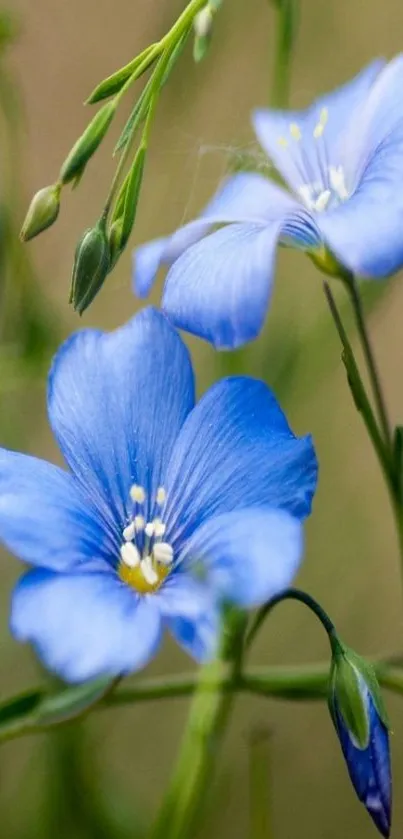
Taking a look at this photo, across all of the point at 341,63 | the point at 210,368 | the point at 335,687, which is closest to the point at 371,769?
the point at 335,687

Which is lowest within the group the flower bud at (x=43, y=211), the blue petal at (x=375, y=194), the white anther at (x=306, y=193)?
the white anther at (x=306, y=193)

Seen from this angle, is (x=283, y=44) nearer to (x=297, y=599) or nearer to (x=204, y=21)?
(x=204, y=21)

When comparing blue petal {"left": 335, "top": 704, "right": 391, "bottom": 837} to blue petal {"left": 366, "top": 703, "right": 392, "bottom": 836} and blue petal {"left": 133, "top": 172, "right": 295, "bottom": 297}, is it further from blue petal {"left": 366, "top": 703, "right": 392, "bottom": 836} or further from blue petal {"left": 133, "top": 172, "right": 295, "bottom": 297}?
blue petal {"left": 133, "top": 172, "right": 295, "bottom": 297}

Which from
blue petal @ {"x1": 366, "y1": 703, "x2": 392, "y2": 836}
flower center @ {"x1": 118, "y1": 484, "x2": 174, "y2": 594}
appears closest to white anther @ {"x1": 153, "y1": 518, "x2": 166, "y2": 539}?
flower center @ {"x1": 118, "y1": 484, "x2": 174, "y2": 594}

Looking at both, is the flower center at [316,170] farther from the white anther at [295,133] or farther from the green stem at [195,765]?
the green stem at [195,765]

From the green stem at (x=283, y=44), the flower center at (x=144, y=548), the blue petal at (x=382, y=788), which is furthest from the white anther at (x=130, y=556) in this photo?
the green stem at (x=283, y=44)

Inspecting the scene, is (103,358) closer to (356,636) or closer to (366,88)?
(366,88)
